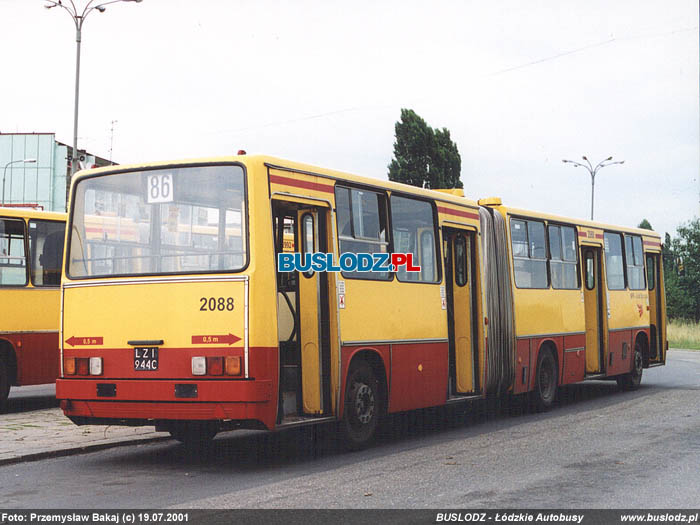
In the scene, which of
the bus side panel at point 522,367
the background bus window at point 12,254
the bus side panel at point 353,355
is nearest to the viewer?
the bus side panel at point 353,355

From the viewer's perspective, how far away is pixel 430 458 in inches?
409

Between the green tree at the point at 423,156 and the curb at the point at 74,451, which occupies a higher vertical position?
the green tree at the point at 423,156

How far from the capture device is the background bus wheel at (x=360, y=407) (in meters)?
10.9

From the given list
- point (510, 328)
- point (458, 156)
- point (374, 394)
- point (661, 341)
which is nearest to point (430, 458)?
point (374, 394)

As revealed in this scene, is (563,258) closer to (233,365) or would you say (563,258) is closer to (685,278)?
(233,365)

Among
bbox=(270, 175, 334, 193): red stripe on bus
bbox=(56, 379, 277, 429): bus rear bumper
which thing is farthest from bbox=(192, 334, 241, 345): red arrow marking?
bbox=(270, 175, 334, 193): red stripe on bus

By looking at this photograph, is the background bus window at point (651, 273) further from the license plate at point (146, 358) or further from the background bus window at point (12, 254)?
the license plate at point (146, 358)

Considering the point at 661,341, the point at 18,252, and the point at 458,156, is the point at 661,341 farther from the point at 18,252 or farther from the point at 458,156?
the point at 458,156

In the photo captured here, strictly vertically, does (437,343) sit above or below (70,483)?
above

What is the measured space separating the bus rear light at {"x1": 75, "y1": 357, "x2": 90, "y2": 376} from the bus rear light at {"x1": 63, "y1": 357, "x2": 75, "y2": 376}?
0.06 m

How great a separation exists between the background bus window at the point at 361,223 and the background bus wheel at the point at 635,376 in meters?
9.11

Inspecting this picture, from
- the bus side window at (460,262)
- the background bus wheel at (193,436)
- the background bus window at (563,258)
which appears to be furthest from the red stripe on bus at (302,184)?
the background bus window at (563,258)

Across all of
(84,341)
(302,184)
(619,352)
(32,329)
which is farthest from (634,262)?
(84,341)

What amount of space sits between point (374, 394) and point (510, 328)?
13.0 ft
